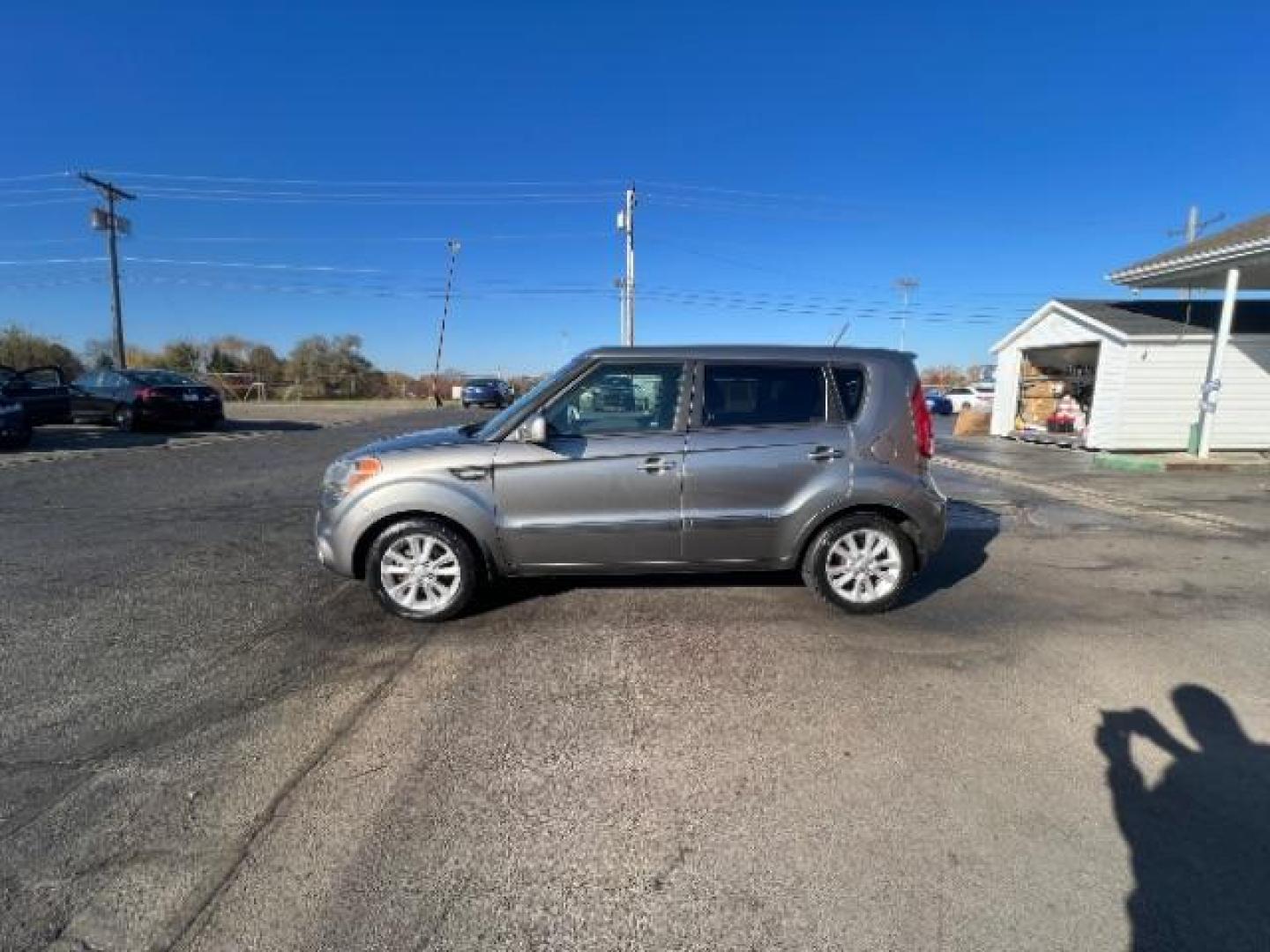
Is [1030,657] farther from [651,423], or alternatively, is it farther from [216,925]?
[216,925]

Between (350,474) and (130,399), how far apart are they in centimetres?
1632

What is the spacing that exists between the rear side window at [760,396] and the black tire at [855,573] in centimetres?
77

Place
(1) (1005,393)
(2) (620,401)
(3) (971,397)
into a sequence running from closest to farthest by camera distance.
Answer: (2) (620,401)
(1) (1005,393)
(3) (971,397)

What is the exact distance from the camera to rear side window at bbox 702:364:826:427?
428 cm

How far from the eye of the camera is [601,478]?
13.6 feet

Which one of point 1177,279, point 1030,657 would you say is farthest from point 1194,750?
point 1177,279

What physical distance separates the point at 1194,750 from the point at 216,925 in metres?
3.83

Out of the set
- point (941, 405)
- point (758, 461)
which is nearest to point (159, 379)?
point (758, 461)

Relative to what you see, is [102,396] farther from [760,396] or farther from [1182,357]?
[1182,357]

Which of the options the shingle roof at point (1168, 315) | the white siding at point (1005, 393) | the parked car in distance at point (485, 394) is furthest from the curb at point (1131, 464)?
the parked car in distance at point (485, 394)

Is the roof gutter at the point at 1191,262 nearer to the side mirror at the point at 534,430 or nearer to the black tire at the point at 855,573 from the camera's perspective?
the black tire at the point at 855,573

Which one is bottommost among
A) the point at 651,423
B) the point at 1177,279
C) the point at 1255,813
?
the point at 1255,813

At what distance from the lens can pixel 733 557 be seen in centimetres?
433

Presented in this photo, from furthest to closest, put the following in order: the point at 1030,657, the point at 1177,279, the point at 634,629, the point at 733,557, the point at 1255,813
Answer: the point at 1177,279 < the point at 733,557 < the point at 634,629 < the point at 1030,657 < the point at 1255,813
